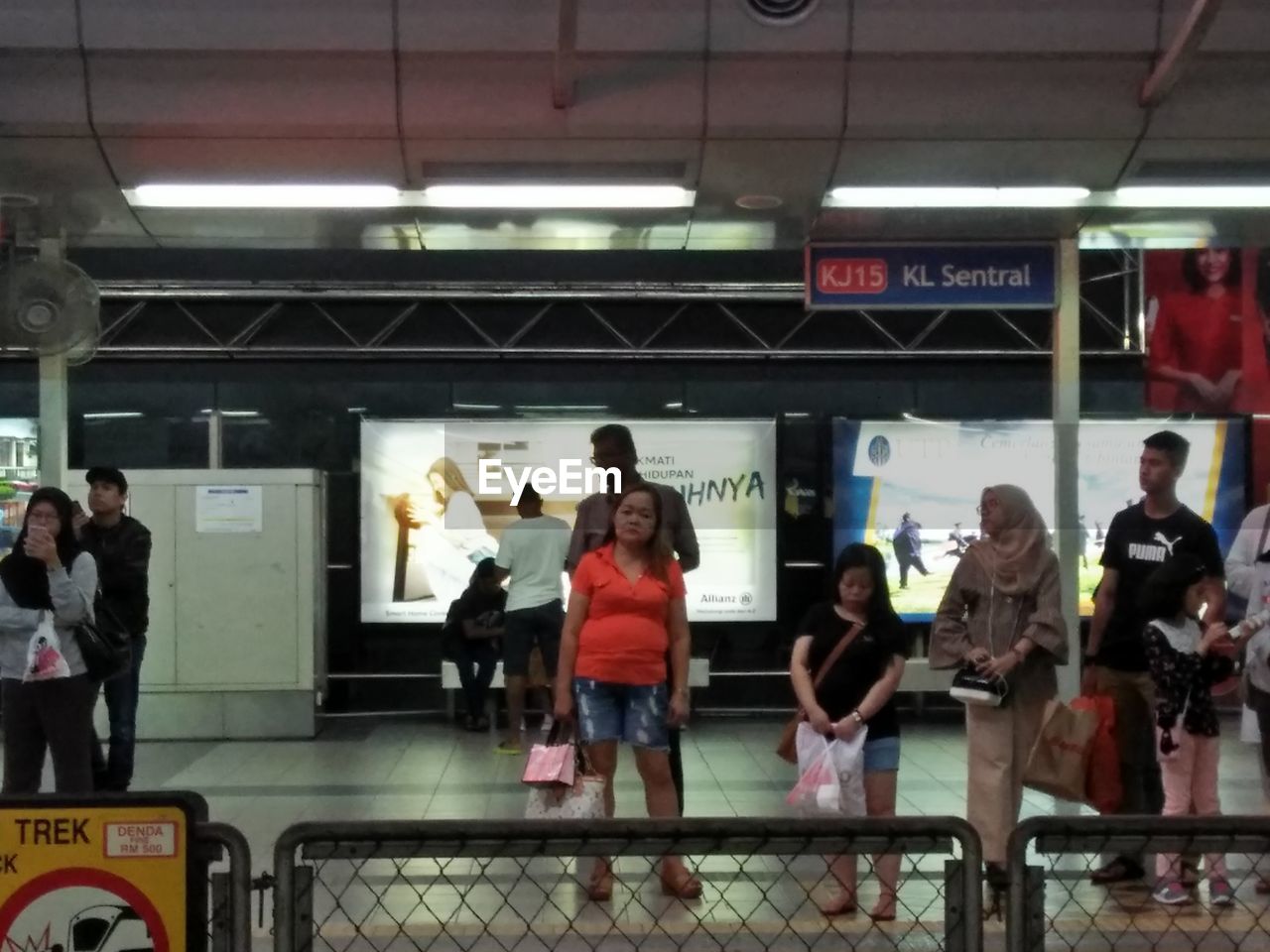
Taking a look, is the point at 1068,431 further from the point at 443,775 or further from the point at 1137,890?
the point at 443,775

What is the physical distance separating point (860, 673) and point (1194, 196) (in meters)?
2.37

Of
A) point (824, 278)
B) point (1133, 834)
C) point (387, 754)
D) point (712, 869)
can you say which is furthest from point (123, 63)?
point (387, 754)

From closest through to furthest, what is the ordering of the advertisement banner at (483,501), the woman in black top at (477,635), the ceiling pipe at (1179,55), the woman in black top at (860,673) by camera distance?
the ceiling pipe at (1179,55) < the woman in black top at (860,673) < the advertisement banner at (483,501) < the woman in black top at (477,635)

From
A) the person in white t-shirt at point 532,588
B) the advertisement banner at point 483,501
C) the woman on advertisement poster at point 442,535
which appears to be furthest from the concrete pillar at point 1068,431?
the woman on advertisement poster at point 442,535

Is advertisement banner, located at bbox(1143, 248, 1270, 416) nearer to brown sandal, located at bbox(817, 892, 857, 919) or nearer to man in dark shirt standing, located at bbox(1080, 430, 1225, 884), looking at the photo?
man in dark shirt standing, located at bbox(1080, 430, 1225, 884)

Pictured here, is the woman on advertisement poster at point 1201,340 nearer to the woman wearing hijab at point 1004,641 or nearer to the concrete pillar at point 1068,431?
the concrete pillar at point 1068,431

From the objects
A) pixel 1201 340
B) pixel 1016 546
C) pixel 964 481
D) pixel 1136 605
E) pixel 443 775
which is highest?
pixel 1201 340

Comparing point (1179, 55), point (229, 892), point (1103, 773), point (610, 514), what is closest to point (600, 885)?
point (610, 514)

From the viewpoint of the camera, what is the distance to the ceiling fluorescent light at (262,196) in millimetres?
5840

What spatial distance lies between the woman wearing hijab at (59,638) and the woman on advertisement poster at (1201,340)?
4.85 metres

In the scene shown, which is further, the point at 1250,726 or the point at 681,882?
the point at 1250,726

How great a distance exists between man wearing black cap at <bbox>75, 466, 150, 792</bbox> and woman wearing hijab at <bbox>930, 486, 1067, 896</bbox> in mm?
4061

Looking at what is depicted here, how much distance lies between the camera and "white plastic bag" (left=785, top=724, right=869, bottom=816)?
536cm

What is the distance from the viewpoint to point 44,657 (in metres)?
6.21
